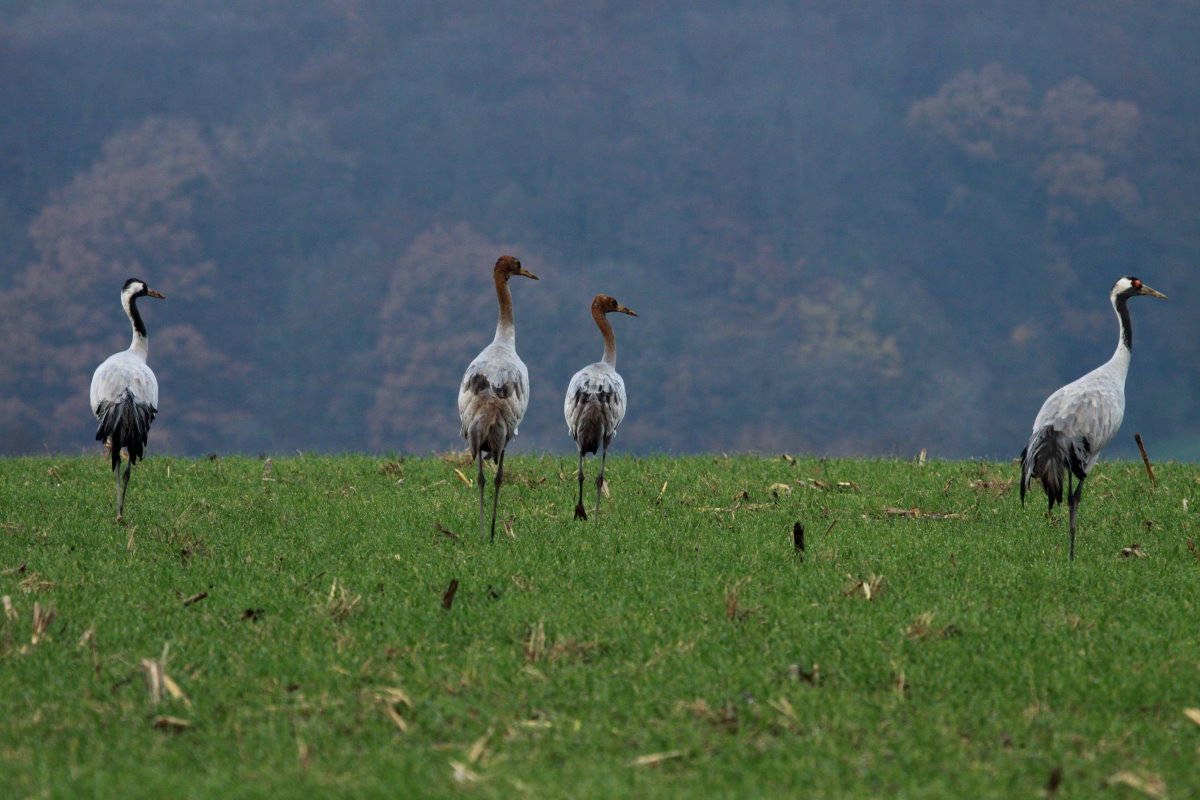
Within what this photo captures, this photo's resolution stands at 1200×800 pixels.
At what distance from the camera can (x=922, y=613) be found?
336 inches

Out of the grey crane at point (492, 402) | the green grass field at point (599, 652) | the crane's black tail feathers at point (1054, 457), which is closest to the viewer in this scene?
the green grass field at point (599, 652)

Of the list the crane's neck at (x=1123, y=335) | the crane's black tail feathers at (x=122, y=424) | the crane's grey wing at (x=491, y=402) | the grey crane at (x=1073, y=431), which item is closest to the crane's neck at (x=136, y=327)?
the crane's black tail feathers at (x=122, y=424)

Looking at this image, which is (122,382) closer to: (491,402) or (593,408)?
(491,402)

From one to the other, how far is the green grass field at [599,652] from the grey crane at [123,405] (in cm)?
97

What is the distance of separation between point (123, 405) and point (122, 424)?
9.4 inches

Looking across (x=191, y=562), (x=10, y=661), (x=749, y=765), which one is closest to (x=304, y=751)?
(x=749, y=765)

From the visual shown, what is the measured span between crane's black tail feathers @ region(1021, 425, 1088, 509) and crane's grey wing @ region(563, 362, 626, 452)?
5027mm

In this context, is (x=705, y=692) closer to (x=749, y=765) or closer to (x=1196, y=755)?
(x=749, y=765)

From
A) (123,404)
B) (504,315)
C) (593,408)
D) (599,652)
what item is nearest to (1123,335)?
(593,408)

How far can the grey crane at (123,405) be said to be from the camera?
43.4 feet

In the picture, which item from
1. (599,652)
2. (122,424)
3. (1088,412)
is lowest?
(599,652)

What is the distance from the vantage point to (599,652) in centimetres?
777

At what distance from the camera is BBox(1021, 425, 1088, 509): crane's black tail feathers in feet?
37.9

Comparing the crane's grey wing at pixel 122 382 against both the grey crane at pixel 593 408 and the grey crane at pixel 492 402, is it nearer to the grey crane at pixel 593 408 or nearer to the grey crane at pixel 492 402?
the grey crane at pixel 492 402
